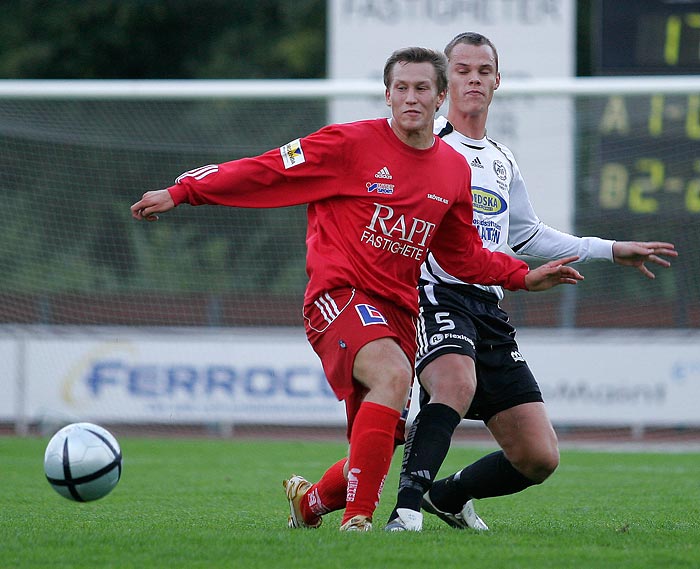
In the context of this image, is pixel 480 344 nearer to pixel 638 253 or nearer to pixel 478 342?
pixel 478 342

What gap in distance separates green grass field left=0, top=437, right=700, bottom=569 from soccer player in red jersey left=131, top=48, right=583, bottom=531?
522mm

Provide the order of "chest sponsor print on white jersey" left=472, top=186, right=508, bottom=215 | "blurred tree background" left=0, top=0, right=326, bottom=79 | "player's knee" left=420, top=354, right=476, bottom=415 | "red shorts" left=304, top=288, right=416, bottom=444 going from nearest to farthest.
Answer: "red shorts" left=304, top=288, right=416, bottom=444, "player's knee" left=420, top=354, right=476, bottom=415, "chest sponsor print on white jersey" left=472, top=186, right=508, bottom=215, "blurred tree background" left=0, top=0, right=326, bottom=79

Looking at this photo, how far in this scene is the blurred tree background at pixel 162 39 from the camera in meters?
22.9

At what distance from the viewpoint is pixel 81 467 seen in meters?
5.15

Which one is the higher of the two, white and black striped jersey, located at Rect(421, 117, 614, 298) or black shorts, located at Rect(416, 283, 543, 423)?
white and black striped jersey, located at Rect(421, 117, 614, 298)

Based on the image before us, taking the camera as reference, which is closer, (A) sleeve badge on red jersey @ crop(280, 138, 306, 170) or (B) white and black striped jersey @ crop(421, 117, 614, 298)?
(A) sleeve badge on red jersey @ crop(280, 138, 306, 170)

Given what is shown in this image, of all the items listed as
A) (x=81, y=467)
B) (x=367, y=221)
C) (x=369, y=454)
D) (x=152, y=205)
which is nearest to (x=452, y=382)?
(x=369, y=454)

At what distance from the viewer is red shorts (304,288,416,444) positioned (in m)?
4.77

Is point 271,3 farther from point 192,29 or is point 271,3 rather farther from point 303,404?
point 303,404

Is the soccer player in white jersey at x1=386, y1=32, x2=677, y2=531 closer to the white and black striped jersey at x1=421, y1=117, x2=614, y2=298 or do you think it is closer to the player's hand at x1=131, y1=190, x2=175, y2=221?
the white and black striped jersey at x1=421, y1=117, x2=614, y2=298

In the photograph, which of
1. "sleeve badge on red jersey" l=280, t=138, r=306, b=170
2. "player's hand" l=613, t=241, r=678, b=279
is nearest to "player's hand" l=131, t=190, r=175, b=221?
"sleeve badge on red jersey" l=280, t=138, r=306, b=170

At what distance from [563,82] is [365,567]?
9.18 metres

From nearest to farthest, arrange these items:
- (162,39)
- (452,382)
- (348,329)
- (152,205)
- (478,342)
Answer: (152,205) → (348,329) → (452,382) → (478,342) → (162,39)

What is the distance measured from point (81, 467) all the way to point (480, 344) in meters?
1.91
